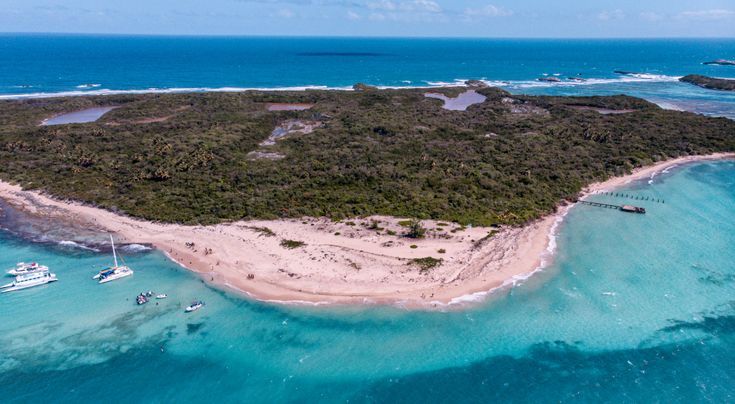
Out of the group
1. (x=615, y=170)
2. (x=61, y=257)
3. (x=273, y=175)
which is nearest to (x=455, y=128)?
(x=615, y=170)

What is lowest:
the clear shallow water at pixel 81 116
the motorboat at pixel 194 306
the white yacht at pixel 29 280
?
the motorboat at pixel 194 306

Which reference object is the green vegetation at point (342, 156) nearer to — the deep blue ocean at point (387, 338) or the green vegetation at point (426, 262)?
the green vegetation at point (426, 262)

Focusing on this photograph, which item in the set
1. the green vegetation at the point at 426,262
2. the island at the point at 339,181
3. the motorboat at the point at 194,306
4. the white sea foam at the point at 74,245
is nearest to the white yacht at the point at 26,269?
the white sea foam at the point at 74,245

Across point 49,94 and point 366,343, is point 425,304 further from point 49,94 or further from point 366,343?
point 49,94

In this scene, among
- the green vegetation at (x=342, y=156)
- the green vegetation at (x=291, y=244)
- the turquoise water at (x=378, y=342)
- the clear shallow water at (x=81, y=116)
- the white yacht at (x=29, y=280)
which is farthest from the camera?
the clear shallow water at (x=81, y=116)

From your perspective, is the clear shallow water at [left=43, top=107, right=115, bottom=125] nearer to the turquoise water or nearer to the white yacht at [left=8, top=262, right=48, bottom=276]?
the turquoise water

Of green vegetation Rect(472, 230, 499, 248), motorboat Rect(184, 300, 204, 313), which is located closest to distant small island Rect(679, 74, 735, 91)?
green vegetation Rect(472, 230, 499, 248)

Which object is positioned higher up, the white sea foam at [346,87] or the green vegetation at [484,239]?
the white sea foam at [346,87]
